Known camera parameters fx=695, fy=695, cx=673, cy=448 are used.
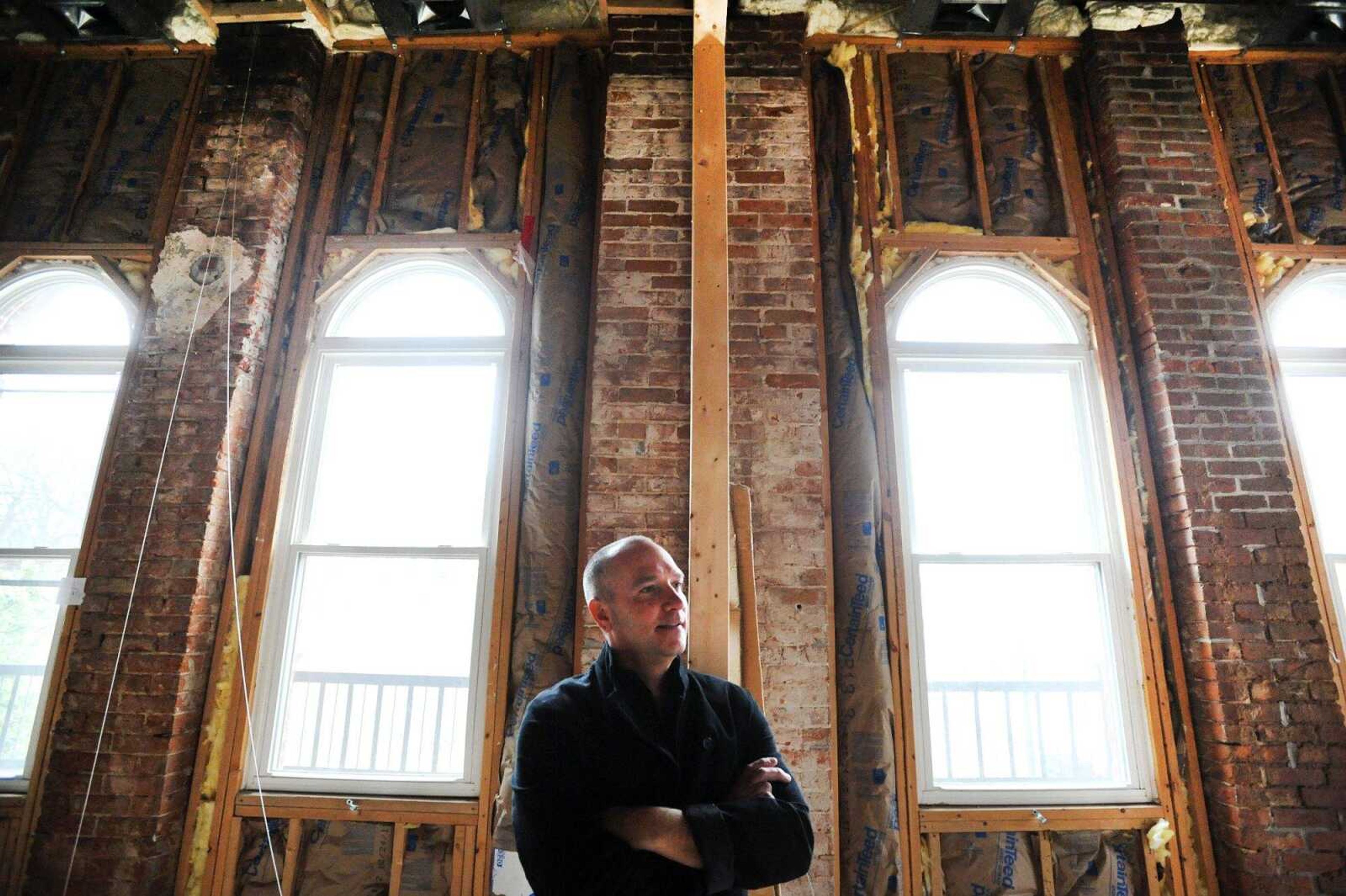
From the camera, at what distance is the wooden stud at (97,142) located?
327 centimetres

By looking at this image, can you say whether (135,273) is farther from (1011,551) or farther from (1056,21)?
(1056,21)

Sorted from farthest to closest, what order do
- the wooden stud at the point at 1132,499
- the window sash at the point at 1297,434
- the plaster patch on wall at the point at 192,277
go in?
the plaster patch on wall at the point at 192,277, the window sash at the point at 1297,434, the wooden stud at the point at 1132,499

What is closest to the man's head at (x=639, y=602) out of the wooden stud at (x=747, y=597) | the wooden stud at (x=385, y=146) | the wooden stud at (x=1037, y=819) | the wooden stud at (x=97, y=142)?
the wooden stud at (x=747, y=597)

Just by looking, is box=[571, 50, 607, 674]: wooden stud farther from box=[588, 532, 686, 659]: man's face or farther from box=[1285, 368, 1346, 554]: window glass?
box=[1285, 368, 1346, 554]: window glass

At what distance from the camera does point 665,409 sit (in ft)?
8.79

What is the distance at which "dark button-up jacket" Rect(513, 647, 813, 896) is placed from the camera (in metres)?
1.27

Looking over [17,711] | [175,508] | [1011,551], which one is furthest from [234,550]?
[1011,551]

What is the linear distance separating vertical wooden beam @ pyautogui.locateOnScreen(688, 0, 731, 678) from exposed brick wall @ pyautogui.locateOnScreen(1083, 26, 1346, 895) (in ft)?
6.58

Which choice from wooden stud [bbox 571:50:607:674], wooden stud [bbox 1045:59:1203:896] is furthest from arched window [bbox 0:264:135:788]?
wooden stud [bbox 1045:59:1203:896]

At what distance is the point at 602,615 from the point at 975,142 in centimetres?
298

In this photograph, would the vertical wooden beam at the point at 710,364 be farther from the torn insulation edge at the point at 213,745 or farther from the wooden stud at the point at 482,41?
the torn insulation edge at the point at 213,745

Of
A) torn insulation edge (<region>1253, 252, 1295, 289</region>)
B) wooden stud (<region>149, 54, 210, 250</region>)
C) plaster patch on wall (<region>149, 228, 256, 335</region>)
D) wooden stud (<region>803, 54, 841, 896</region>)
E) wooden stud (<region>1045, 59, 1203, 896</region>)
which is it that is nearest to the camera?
wooden stud (<region>803, 54, 841, 896</region>)

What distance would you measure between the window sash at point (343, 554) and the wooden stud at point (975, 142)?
2.25 m

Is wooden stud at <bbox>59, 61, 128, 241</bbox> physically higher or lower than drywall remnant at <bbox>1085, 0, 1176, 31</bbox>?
lower
